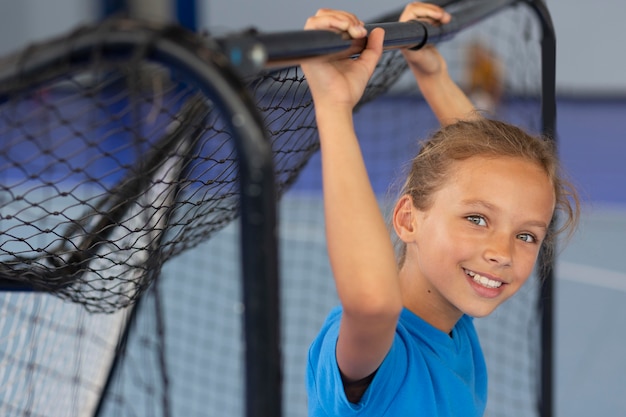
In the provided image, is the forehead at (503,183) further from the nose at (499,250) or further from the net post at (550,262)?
the net post at (550,262)

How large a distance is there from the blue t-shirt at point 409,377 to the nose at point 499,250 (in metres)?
0.13

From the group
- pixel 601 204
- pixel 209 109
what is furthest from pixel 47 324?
pixel 601 204

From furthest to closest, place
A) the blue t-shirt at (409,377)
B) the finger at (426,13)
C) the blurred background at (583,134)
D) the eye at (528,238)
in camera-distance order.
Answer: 1. the blurred background at (583,134)
2. the finger at (426,13)
3. the eye at (528,238)
4. the blue t-shirt at (409,377)

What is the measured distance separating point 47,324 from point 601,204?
410 cm

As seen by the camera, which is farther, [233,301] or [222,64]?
[233,301]

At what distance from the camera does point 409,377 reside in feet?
3.61

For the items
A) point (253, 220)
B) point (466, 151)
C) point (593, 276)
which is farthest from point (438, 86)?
point (593, 276)

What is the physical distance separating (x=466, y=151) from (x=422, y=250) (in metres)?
0.15

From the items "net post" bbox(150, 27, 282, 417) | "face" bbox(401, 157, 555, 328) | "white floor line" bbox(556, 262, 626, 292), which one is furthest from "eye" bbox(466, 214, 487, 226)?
"white floor line" bbox(556, 262, 626, 292)

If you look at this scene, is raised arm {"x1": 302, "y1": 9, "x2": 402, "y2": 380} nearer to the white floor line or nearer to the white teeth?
the white teeth

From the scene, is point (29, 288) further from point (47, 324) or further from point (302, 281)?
point (302, 281)

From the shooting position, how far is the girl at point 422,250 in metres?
0.87

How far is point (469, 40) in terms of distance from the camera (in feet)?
24.9

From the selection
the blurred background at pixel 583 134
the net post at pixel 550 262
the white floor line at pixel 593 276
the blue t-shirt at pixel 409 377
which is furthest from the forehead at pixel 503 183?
the white floor line at pixel 593 276
